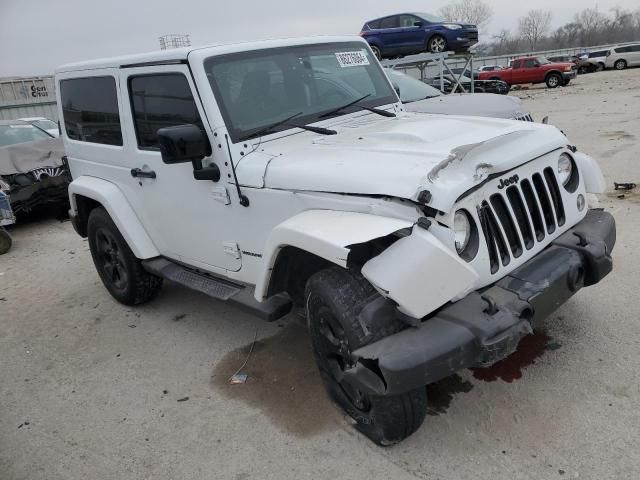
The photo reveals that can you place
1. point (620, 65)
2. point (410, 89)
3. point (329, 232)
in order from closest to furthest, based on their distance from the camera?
1. point (329, 232)
2. point (410, 89)
3. point (620, 65)

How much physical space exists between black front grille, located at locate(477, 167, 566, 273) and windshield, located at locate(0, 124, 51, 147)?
862 centimetres

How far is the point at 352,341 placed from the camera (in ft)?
8.23

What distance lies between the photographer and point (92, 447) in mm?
3104

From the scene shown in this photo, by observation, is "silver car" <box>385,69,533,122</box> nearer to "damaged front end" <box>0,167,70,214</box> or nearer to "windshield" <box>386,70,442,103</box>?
"windshield" <box>386,70,442,103</box>

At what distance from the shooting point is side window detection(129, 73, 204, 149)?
3.45 meters

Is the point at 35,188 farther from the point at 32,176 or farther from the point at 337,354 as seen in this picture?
the point at 337,354

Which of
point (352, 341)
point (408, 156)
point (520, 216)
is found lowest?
point (352, 341)

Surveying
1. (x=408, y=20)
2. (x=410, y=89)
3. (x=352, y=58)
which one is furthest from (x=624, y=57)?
(x=352, y=58)

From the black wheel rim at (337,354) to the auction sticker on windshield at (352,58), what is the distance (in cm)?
204

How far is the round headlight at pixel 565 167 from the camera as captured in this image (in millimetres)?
3246

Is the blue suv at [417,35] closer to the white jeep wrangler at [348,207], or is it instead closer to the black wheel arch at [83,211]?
the black wheel arch at [83,211]

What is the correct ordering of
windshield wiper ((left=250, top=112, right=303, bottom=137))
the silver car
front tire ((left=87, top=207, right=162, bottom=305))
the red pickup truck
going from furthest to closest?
the red pickup truck, the silver car, front tire ((left=87, top=207, right=162, bottom=305)), windshield wiper ((left=250, top=112, right=303, bottom=137))

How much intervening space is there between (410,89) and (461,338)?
638 cm

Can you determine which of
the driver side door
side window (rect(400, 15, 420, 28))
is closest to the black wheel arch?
the driver side door
